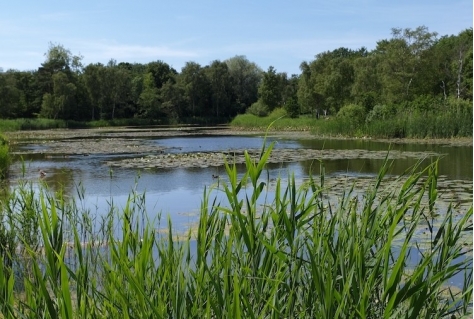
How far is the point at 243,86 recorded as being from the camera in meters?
69.4

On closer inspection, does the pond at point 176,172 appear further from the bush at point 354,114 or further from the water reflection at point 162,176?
the bush at point 354,114

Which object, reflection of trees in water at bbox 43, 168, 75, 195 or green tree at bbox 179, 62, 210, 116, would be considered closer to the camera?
reflection of trees in water at bbox 43, 168, 75, 195

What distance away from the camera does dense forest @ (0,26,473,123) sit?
3747 centimetres

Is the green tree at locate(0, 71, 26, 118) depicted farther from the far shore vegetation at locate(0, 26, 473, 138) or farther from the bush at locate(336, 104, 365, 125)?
the bush at locate(336, 104, 365, 125)

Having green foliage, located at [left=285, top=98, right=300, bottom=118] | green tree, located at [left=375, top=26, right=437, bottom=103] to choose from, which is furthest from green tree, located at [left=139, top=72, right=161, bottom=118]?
green tree, located at [left=375, top=26, right=437, bottom=103]

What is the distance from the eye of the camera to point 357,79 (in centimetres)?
4403

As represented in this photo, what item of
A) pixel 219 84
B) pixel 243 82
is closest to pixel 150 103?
pixel 219 84

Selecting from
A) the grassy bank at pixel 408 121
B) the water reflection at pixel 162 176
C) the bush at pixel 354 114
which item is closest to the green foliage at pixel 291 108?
the grassy bank at pixel 408 121

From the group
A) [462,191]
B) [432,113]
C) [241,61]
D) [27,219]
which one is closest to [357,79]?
[432,113]

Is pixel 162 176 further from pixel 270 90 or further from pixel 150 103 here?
pixel 150 103

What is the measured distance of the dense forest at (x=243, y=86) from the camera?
37.5m

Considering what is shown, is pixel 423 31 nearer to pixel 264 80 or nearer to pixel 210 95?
pixel 264 80

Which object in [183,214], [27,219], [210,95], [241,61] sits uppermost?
[241,61]

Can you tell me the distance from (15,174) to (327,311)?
41.9 feet
